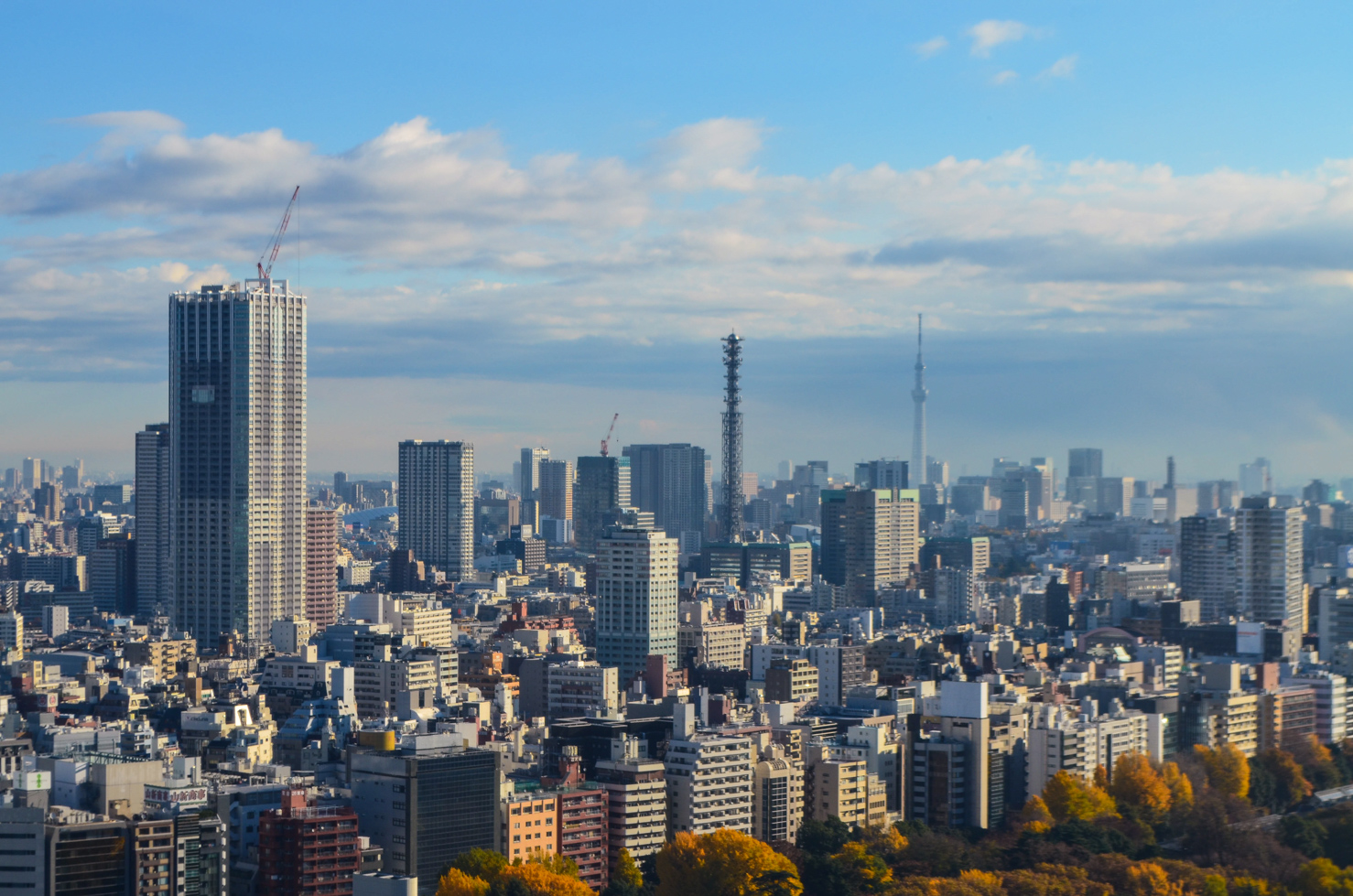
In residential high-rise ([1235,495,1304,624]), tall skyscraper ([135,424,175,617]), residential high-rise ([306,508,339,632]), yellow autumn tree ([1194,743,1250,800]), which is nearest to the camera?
yellow autumn tree ([1194,743,1250,800])

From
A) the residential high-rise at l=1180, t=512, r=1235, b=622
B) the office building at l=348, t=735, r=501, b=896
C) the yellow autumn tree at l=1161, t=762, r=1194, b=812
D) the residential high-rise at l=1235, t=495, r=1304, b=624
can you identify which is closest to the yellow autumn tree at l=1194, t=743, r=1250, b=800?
the yellow autumn tree at l=1161, t=762, r=1194, b=812

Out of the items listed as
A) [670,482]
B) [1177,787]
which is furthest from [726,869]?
[670,482]

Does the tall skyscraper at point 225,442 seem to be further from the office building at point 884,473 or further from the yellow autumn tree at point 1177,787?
the office building at point 884,473

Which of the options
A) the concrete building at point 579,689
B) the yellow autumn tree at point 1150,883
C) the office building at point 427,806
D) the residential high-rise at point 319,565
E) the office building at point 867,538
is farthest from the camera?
the office building at point 867,538

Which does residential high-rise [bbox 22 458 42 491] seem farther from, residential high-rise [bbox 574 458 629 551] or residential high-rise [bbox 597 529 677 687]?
residential high-rise [bbox 597 529 677 687]

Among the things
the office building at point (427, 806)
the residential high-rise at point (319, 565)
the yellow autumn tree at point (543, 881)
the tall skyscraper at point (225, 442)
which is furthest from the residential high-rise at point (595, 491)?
the yellow autumn tree at point (543, 881)
